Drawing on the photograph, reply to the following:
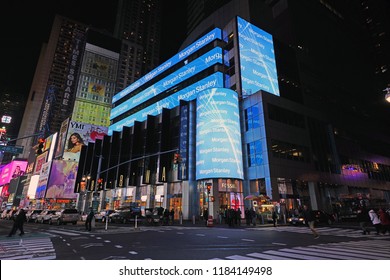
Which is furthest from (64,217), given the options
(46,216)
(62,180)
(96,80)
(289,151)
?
(96,80)

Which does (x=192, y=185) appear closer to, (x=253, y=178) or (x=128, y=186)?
(x=253, y=178)

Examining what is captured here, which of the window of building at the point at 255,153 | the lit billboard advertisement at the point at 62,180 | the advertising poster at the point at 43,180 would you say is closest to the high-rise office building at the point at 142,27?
the advertising poster at the point at 43,180

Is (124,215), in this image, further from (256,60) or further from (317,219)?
(256,60)

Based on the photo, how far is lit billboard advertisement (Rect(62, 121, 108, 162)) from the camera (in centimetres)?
8456

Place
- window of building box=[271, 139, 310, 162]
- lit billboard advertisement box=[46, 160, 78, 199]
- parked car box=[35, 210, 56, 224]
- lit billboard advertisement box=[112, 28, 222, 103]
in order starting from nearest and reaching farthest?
1. parked car box=[35, 210, 56, 224]
2. window of building box=[271, 139, 310, 162]
3. lit billboard advertisement box=[112, 28, 222, 103]
4. lit billboard advertisement box=[46, 160, 78, 199]

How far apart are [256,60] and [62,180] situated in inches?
2935

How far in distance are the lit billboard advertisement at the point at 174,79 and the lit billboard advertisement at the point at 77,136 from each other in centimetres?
2021

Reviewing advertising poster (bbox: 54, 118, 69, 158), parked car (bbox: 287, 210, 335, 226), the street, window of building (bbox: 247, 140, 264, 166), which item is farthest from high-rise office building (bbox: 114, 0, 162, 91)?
the street

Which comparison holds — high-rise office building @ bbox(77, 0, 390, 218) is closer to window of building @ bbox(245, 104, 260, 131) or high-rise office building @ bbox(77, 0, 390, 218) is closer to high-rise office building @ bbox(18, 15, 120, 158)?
window of building @ bbox(245, 104, 260, 131)

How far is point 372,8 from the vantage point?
3826 inches

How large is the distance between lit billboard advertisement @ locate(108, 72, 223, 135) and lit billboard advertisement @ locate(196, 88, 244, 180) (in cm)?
645

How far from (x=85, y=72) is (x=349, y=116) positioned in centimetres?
10466

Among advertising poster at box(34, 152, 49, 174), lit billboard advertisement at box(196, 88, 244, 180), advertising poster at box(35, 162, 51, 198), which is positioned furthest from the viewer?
advertising poster at box(34, 152, 49, 174)

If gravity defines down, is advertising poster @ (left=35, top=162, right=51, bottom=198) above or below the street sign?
above
